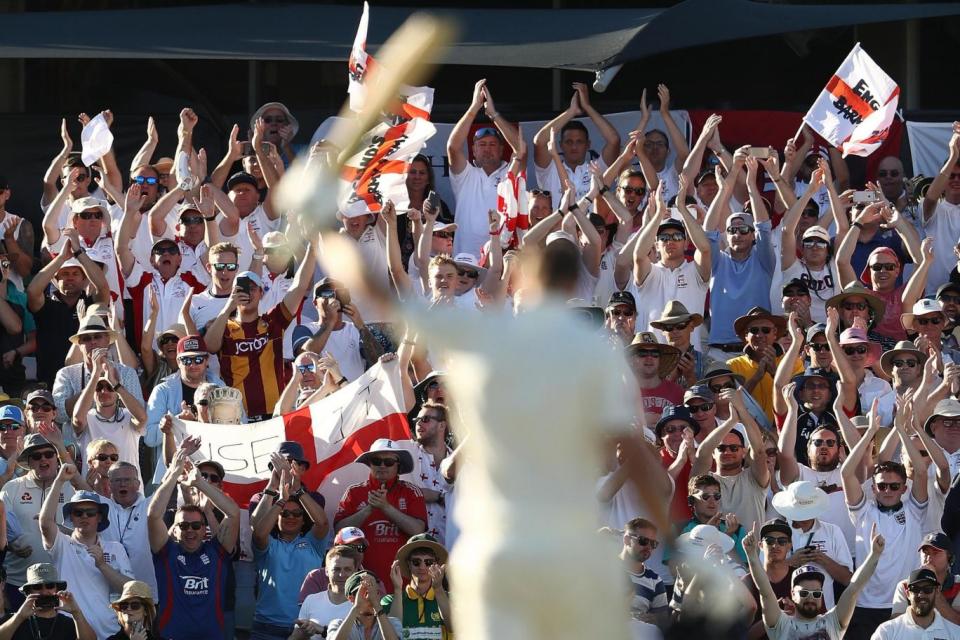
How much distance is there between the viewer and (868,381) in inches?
492

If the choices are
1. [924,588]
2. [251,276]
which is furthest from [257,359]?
[924,588]

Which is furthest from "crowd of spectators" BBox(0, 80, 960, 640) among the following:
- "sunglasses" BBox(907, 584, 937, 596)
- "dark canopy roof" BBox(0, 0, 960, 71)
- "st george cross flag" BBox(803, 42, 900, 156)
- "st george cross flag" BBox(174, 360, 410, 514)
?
"dark canopy roof" BBox(0, 0, 960, 71)

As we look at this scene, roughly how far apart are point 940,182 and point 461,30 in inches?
163

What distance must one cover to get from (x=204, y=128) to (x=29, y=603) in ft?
22.8

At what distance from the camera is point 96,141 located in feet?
47.8

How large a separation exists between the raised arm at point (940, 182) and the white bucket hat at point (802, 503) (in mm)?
3974

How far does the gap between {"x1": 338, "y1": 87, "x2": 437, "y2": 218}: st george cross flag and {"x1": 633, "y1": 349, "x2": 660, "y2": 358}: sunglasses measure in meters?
1.93

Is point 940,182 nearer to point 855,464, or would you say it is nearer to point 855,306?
point 855,306

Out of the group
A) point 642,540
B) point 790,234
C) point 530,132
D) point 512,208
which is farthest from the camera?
point 530,132

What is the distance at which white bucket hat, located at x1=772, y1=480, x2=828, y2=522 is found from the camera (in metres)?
11.2

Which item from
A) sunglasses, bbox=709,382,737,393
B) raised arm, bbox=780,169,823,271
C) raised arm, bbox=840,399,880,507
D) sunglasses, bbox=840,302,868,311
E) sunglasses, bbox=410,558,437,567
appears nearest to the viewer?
sunglasses, bbox=410,558,437,567

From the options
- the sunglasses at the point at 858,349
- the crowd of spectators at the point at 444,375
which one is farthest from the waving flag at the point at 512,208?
the sunglasses at the point at 858,349

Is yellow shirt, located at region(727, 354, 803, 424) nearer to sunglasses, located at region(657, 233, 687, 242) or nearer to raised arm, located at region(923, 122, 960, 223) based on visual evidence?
sunglasses, located at region(657, 233, 687, 242)

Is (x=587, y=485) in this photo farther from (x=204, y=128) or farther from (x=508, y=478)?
(x=204, y=128)
